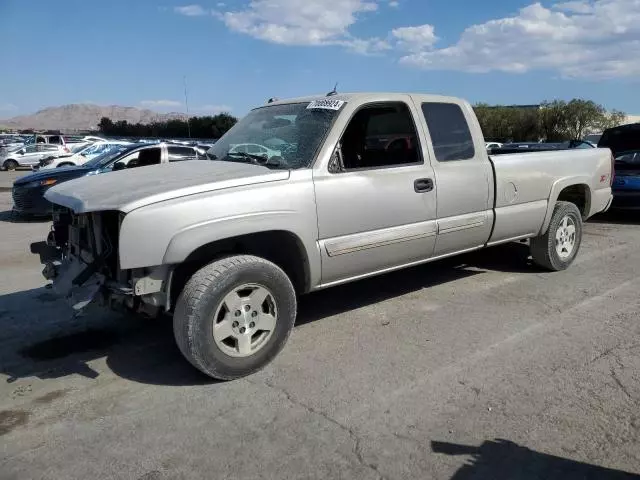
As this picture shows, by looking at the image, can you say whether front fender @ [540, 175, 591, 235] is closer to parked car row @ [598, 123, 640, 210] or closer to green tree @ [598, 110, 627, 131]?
parked car row @ [598, 123, 640, 210]

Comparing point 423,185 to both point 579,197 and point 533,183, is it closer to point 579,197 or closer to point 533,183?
point 533,183

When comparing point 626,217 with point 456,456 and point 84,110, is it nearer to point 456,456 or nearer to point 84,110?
point 456,456

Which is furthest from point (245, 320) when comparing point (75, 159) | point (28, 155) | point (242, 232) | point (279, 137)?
point (28, 155)

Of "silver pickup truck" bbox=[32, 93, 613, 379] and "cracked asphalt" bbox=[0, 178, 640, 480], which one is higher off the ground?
"silver pickup truck" bbox=[32, 93, 613, 379]

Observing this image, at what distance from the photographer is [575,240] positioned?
21.7 feet

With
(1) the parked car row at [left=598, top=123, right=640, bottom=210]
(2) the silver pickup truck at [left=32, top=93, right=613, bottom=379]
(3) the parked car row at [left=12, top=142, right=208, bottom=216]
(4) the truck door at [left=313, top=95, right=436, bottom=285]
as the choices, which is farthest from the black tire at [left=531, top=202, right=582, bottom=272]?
(3) the parked car row at [left=12, top=142, right=208, bottom=216]

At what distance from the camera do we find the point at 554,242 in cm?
629

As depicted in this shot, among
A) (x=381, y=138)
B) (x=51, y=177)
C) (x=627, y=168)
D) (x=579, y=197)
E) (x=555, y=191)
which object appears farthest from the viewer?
(x=51, y=177)

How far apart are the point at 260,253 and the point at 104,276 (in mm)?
1132

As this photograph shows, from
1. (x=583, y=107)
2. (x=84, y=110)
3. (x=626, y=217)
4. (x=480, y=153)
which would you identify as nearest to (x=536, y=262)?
(x=480, y=153)

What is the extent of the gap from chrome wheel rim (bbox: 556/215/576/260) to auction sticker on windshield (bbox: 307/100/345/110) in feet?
10.7

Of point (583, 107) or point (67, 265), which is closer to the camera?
point (67, 265)

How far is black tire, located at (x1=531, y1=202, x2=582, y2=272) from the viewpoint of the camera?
6223mm

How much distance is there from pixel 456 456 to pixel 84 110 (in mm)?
180827
